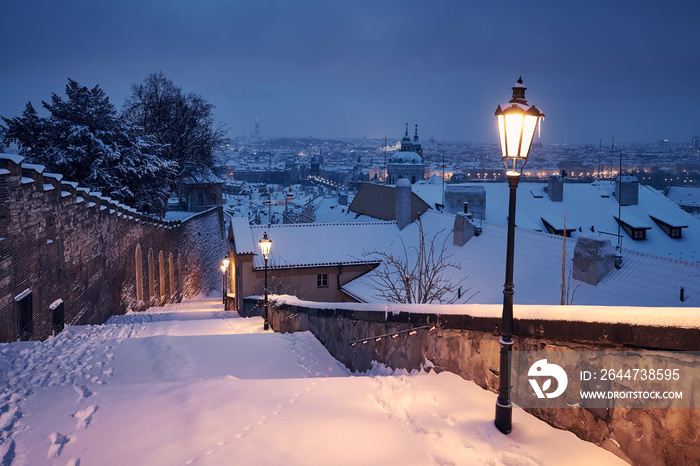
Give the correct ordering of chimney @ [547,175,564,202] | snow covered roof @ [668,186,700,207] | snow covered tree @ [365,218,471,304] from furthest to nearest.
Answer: snow covered roof @ [668,186,700,207]
chimney @ [547,175,564,202]
snow covered tree @ [365,218,471,304]

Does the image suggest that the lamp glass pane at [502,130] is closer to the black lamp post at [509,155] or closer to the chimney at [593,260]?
the black lamp post at [509,155]

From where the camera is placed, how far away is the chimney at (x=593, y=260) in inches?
716

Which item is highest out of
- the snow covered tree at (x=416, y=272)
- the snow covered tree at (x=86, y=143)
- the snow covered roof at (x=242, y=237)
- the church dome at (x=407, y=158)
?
the church dome at (x=407, y=158)

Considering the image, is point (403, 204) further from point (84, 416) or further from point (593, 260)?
point (84, 416)

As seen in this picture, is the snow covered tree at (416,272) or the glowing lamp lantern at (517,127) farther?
the snow covered tree at (416,272)

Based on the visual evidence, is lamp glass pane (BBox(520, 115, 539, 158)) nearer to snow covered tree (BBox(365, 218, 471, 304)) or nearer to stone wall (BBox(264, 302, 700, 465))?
stone wall (BBox(264, 302, 700, 465))

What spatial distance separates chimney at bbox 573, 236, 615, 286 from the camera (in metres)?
18.2

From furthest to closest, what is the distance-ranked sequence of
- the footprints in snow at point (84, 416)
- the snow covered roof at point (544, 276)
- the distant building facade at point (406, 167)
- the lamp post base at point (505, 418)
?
1. the distant building facade at point (406, 167)
2. the snow covered roof at point (544, 276)
3. the footprints in snow at point (84, 416)
4. the lamp post base at point (505, 418)

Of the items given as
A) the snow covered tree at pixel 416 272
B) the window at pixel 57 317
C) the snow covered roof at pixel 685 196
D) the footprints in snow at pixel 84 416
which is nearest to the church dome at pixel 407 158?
the snow covered roof at pixel 685 196

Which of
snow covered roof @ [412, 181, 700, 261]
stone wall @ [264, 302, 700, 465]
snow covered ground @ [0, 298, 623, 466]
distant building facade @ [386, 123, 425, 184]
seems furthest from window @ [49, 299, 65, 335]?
distant building facade @ [386, 123, 425, 184]

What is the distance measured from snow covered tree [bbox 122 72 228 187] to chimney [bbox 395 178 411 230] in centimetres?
1691

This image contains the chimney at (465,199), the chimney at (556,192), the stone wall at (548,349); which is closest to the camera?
the stone wall at (548,349)

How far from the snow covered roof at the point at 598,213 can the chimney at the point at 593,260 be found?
44.9 ft

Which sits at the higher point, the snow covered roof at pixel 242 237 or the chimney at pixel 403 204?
the chimney at pixel 403 204
